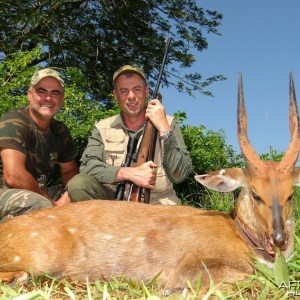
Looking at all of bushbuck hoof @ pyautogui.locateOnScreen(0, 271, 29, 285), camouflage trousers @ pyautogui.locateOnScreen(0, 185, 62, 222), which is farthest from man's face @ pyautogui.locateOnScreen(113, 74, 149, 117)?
bushbuck hoof @ pyautogui.locateOnScreen(0, 271, 29, 285)

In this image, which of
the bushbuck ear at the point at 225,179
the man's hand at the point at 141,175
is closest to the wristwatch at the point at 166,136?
the man's hand at the point at 141,175

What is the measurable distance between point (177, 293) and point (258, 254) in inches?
33.4

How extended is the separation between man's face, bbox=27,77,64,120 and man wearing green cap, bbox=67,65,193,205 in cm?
68

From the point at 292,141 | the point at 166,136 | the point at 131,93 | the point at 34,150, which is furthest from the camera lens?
the point at 131,93

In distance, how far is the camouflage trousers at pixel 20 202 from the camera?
5922mm

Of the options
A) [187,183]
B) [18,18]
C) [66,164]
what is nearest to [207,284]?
[66,164]

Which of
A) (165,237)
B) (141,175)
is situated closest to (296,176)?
(165,237)

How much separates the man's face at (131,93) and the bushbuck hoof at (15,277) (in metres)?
3.22

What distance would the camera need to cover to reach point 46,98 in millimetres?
6738

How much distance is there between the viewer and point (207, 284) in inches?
155

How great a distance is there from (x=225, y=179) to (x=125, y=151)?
2494mm

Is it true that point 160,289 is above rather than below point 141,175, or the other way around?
below

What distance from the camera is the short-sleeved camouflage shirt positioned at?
6.26m

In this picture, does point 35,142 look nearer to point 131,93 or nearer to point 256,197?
point 131,93
